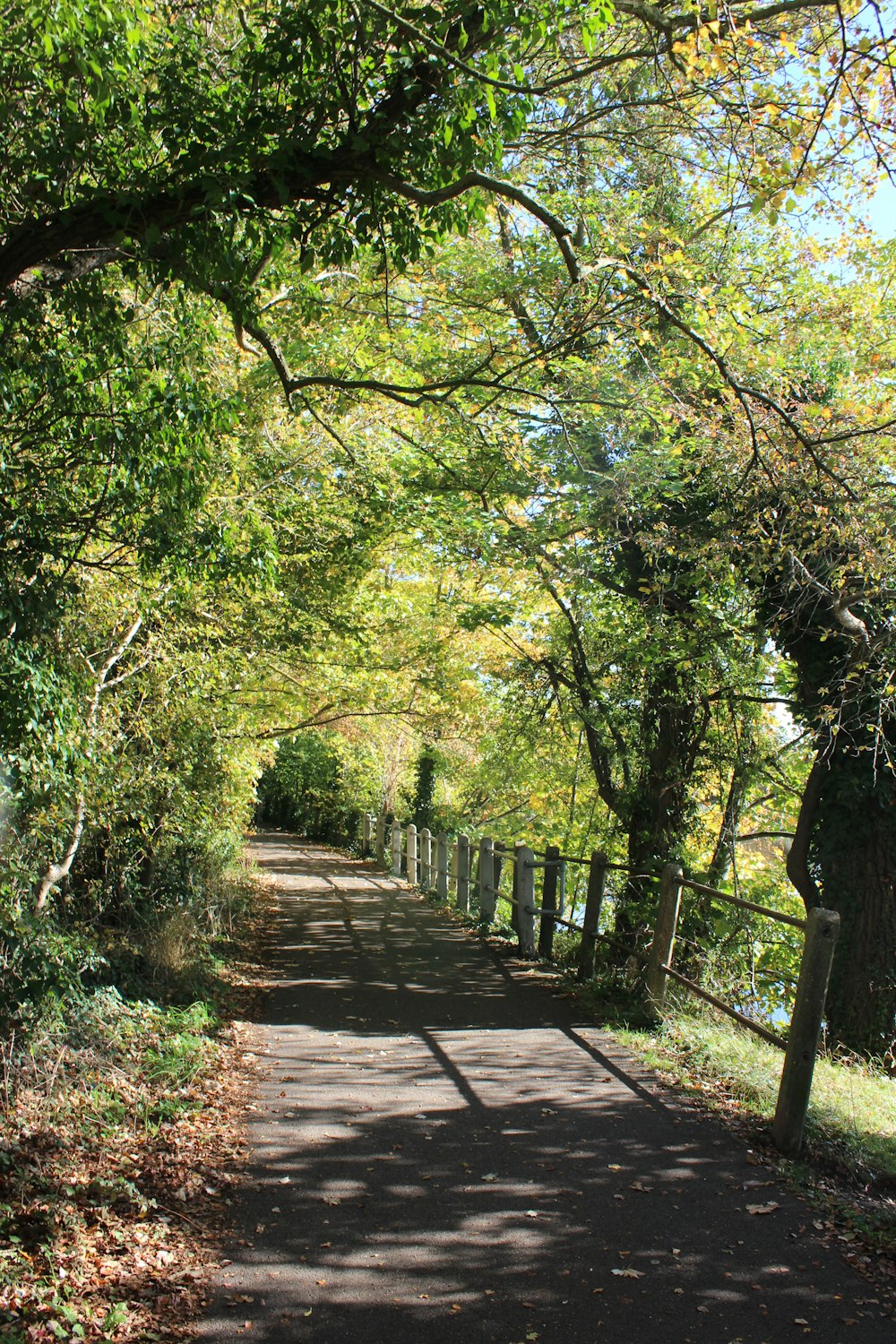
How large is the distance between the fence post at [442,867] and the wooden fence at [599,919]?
2 centimetres

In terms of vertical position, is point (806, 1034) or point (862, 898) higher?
point (862, 898)

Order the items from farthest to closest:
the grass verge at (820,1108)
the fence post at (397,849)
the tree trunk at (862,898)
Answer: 1. the fence post at (397,849)
2. the tree trunk at (862,898)
3. the grass verge at (820,1108)

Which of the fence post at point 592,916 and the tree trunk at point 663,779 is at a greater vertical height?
the tree trunk at point 663,779

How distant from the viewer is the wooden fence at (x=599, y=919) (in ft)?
17.9

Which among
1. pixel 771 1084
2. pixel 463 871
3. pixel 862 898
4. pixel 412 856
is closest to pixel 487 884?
pixel 463 871

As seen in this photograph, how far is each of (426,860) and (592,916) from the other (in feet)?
29.7

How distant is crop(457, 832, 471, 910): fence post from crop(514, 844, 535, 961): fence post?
3.50 meters

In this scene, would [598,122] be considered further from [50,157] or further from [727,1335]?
[727,1335]

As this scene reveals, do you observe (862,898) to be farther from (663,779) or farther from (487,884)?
(487,884)

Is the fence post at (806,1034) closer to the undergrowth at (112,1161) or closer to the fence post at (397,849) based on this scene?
the undergrowth at (112,1161)

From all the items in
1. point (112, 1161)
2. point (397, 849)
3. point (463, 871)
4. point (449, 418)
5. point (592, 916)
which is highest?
point (449, 418)

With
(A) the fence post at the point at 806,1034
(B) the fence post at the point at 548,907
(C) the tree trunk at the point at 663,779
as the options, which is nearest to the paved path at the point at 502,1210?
(A) the fence post at the point at 806,1034

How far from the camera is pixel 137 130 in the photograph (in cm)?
519

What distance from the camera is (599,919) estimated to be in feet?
32.3
